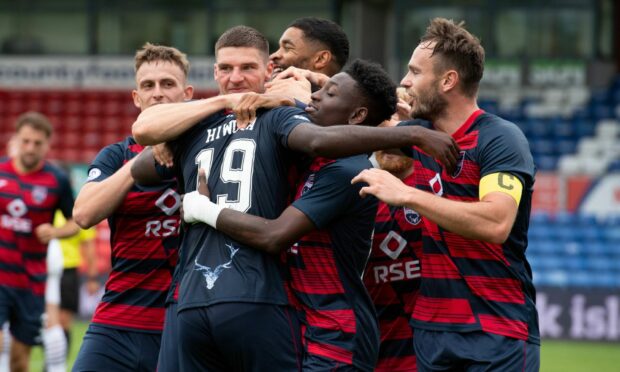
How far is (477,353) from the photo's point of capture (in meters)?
5.16

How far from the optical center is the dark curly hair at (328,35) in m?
6.25

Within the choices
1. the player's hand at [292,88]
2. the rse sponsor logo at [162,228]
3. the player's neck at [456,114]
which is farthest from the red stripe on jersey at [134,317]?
the player's neck at [456,114]

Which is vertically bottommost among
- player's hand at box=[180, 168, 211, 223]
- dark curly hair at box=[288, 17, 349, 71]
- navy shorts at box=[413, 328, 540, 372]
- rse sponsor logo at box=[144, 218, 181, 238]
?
navy shorts at box=[413, 328, 540, 372]

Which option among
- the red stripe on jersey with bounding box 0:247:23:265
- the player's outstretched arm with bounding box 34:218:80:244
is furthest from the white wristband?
the red stripe on jersey with bounding box 0:247:23:265

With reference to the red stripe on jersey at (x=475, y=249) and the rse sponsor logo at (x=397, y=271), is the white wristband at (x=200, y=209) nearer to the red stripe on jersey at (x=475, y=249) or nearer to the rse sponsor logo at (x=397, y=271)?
the red stripe on jersey at (x=475, y=249)

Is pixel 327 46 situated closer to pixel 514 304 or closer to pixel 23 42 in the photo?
pixel 514 304

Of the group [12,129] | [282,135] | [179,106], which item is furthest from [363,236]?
[12,129]

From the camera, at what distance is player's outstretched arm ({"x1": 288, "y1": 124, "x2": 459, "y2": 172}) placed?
4863 millimetres

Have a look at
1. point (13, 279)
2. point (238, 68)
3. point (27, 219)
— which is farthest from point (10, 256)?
point (238, 68)

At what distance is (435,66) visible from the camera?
17.6ft

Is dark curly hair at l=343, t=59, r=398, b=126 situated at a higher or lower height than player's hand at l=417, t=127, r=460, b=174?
higher

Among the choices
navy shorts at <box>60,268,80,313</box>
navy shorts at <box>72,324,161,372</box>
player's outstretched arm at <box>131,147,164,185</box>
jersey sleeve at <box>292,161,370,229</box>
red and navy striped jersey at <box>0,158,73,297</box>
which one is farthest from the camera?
navy shorts at <box>60,268,80,313</box>

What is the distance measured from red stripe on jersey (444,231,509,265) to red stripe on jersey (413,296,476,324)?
22 centimetres

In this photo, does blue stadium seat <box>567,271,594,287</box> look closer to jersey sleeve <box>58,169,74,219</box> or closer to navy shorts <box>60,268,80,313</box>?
navy shorts <box>60,268,80,313</box>
